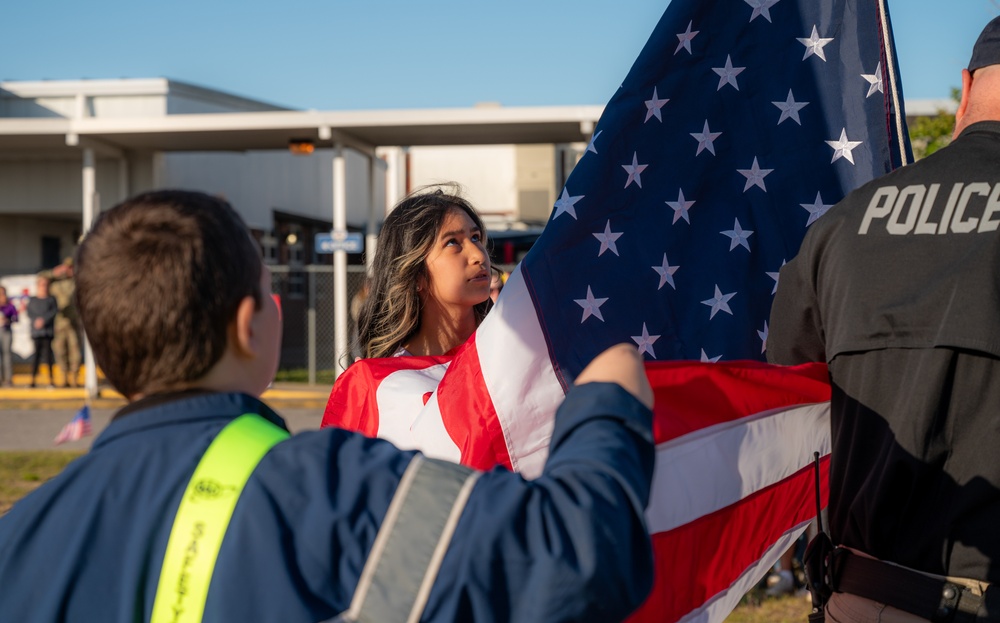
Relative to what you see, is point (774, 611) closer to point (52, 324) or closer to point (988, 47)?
point (988, 47)

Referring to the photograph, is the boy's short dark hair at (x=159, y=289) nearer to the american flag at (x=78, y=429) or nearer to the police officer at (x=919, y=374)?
the police officer at (x=919, y=374)

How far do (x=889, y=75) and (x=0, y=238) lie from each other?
21822 millimetres

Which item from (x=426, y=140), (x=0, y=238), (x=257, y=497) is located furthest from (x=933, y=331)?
(x=0, y=238)

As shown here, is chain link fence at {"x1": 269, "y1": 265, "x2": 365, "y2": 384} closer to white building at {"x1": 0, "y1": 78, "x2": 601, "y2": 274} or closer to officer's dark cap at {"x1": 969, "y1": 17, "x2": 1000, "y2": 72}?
white building at {"x1": 0, "y1": 78, "x2": 601, "y2": 274}

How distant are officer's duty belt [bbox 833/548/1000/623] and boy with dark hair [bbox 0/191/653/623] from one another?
103 cm

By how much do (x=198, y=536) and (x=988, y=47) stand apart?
209 cm

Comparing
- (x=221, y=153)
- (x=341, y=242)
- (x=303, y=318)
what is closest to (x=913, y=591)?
(x=341, y=242)

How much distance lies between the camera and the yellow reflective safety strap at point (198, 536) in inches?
56.1

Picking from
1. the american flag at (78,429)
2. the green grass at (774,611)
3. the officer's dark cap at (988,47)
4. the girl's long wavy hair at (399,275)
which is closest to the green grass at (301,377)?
the american flag at (78,429)

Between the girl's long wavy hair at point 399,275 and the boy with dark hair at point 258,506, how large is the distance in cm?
240

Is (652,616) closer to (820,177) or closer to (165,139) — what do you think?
(820,177)

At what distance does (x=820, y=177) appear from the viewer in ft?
10.2

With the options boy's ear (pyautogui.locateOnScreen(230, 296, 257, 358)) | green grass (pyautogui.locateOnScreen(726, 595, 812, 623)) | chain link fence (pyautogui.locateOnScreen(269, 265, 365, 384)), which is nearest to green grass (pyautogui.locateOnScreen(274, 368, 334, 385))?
chain link fence (pyautogui.locateOnScreen(269, 265, 365, 384))

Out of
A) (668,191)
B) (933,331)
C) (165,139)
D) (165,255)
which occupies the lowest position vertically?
(933,331)
